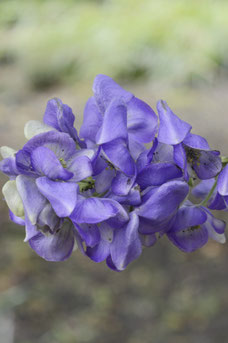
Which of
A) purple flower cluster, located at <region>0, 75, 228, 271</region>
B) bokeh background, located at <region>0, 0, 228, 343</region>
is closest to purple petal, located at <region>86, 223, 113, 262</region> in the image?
purple flower cluster, located at <region>0, 75, 228, 271</region>

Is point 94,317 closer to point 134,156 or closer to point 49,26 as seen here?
point 134,156

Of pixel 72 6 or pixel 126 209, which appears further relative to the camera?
pixel 72 6

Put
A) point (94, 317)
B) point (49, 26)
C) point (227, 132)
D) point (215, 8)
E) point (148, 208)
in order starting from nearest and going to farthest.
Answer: point (148, 208) < point (94, 317) < point (227, 132) < point (215, 8) < point (49, 26)

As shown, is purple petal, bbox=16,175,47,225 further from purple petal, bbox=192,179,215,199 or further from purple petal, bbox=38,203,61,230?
purple petal, bbox=192,179,215,199

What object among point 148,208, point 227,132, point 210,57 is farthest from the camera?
point 210,57

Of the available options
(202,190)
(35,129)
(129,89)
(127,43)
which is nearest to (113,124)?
(35,129)

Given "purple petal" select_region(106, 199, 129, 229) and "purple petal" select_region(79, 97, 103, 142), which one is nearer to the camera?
"purple petal" select_region(106, 199, 129, 229)

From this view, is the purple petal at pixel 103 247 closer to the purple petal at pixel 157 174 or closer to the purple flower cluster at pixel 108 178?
the purple flower cluster at pixel 108 178

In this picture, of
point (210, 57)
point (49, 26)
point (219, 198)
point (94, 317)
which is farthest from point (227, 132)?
point (219, 198)
